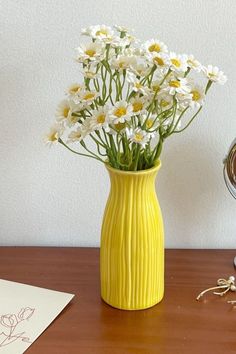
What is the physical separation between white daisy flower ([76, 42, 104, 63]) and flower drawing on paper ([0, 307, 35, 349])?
408 mm

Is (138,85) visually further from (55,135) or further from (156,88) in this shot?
(55,135)

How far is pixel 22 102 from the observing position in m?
1.04

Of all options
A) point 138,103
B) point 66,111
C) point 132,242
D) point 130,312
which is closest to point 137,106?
point 138,103

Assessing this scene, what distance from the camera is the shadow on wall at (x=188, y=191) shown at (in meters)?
1.07

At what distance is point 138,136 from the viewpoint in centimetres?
78

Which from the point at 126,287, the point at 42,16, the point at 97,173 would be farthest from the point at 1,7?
the point at 126,287

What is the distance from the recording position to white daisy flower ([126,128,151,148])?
0.77 metres

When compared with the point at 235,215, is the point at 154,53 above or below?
above

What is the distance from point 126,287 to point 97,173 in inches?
10.6

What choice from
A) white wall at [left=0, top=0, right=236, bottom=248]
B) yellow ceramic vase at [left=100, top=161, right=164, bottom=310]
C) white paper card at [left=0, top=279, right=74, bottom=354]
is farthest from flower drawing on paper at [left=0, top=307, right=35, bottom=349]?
white wall at [left=0, top=0, right=236, bottom=248]

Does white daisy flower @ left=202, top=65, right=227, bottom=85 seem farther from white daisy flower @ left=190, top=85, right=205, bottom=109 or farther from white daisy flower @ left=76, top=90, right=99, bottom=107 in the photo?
white daisy flower @ left=76, top=90, right=99, bottom=107

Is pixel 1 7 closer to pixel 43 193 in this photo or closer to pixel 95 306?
pixel 43 193

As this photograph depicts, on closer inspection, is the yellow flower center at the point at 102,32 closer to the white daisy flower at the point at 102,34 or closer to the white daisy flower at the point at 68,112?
the white daisy flower at the point at 102,34

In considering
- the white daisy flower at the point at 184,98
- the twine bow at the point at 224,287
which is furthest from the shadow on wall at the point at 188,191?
the white daisy flower at the point at 184,98
